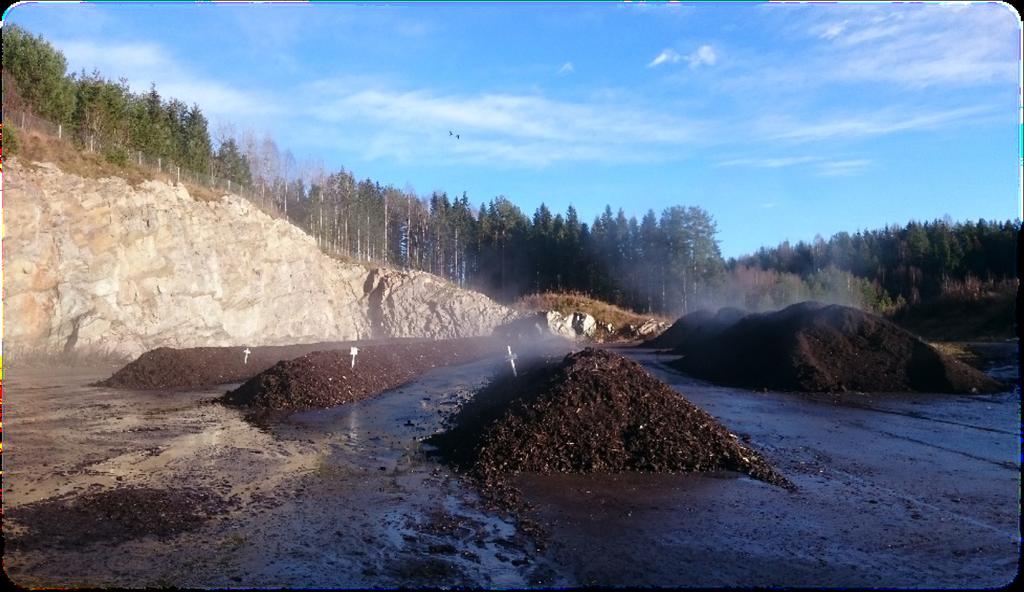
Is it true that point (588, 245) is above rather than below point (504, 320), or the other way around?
above

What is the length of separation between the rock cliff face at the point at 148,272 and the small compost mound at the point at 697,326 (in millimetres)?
21282

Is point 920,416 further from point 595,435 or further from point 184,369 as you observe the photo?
point 184,369

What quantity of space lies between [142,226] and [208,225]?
413cm

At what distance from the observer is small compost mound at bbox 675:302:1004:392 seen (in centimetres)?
1881

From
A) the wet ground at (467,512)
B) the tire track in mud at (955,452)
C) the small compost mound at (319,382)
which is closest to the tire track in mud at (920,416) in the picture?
the wet ground at (467,512)

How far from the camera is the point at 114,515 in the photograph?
634cm

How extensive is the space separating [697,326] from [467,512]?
3396cm

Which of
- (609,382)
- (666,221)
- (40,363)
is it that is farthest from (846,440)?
(666,221)

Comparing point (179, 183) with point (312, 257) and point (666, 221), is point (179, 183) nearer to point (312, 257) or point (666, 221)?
point (312, 257)

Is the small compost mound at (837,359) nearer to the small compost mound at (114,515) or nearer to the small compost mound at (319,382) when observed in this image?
the small compost mound at (319,382)

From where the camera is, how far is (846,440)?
1159 cm

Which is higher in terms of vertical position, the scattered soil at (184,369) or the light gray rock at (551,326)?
the light gray rock at (551,326)

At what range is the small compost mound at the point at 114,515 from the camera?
5.74 meters

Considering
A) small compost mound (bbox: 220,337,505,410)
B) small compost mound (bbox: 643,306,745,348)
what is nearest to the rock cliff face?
small compost mound (bbox: 220,337,505,410)
